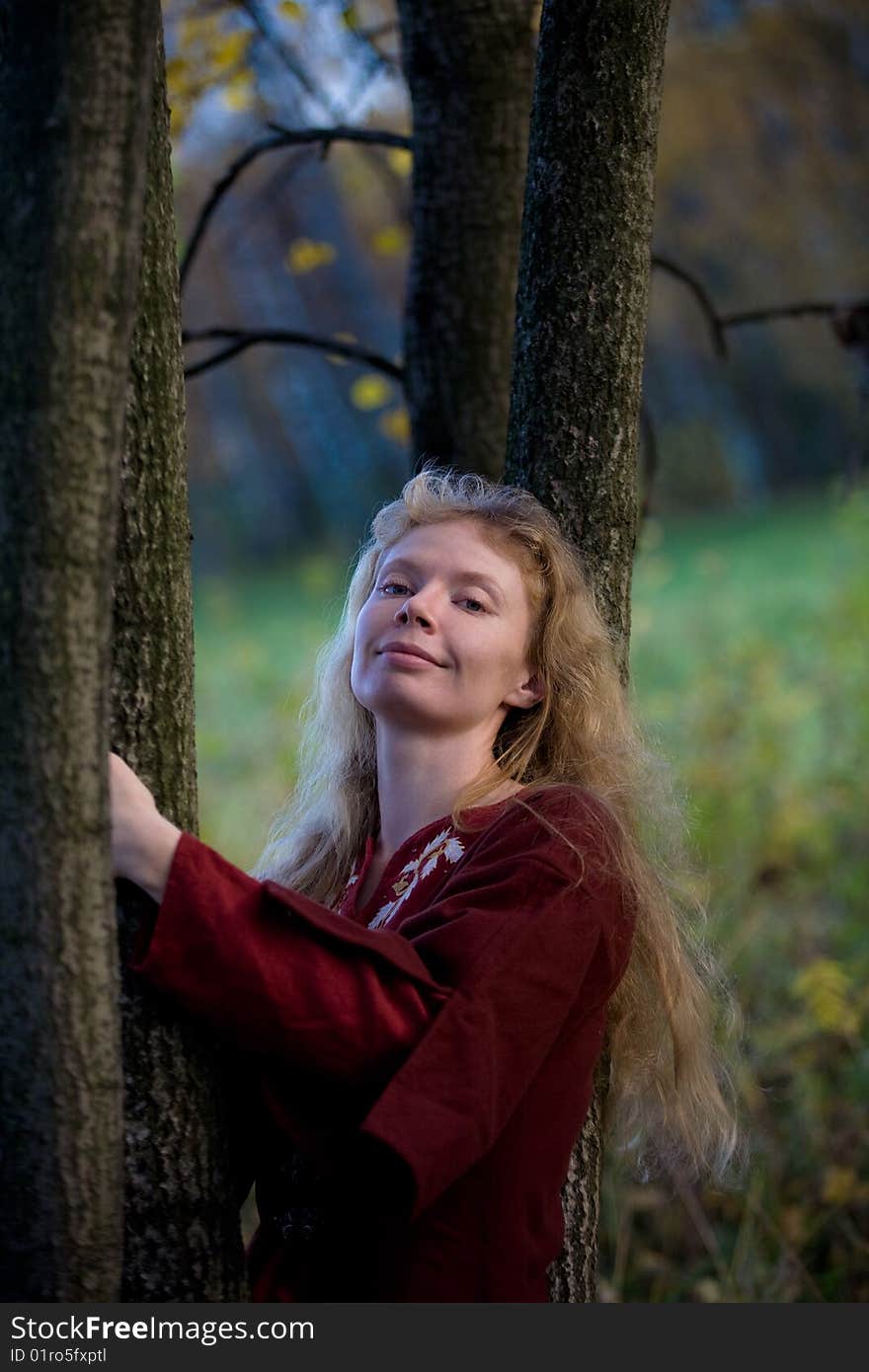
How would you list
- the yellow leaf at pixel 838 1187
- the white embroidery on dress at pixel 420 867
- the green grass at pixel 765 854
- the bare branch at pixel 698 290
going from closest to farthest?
the white embroidery on dress at pixel 420 867, the bare branch at pixel 698 290, the green grass at pixel 765 854, the yellow leaf at pixel 838 1187

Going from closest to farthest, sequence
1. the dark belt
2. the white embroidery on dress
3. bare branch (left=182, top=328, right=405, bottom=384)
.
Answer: the dark belt < the white embroidery on dress < bare branch (left=182, top=328, right=405, bottom=384)

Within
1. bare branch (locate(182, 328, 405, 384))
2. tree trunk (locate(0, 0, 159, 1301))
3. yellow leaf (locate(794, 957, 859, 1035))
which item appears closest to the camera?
tree trunk (locate(0, 0, 159, 1301))

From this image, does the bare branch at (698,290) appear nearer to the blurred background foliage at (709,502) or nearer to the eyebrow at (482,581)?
the blurred background foliage at (709,502)

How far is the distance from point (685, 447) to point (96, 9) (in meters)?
21.8


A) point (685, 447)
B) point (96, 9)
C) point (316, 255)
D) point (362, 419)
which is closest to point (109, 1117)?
point (96, 9)

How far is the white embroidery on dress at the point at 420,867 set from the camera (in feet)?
5.62

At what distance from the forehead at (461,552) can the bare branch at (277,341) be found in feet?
2.42

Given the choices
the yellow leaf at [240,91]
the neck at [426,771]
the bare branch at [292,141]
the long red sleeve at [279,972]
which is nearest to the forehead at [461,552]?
the neck at [426,771]

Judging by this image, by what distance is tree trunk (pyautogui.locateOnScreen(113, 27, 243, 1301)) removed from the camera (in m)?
1.38

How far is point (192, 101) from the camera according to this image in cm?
372

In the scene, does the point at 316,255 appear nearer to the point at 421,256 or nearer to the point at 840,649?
the point at 421,256

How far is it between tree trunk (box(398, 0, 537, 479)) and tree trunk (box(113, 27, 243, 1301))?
1222mm

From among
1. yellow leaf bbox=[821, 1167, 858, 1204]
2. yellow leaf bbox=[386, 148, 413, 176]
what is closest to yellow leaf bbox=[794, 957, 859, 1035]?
yellow leaf bbox=[821, 1167, 858, 1204]

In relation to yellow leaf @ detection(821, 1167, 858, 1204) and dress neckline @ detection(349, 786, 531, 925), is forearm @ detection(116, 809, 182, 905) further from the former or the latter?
yellow leaf @ detection(821, 1167, 858, 1204)
